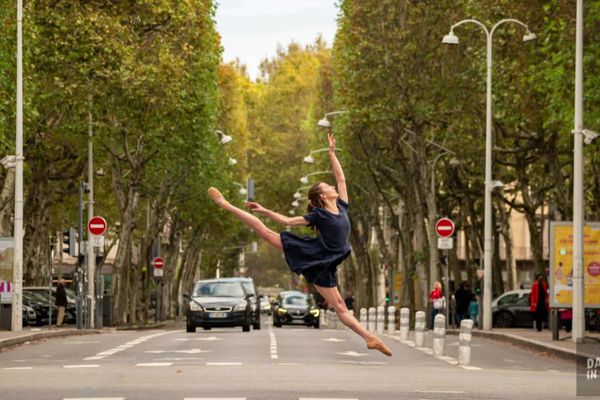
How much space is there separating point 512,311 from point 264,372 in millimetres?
38722

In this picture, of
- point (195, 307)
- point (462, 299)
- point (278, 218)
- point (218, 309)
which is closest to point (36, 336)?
point (195, 307)

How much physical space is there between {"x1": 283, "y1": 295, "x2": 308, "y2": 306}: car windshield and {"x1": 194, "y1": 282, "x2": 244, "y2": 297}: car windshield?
62.0 feet

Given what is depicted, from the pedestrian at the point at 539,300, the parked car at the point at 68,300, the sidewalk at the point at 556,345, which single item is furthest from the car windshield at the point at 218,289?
the parked car at the point at 68,300

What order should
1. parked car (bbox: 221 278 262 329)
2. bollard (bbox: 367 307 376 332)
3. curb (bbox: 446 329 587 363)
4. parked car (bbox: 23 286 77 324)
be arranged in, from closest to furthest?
curb (bbox: 446 329 587 363), parked car (bbox: 221 278 262 329), bollard (bbox: 367 307 376 332), parked car (bbox: 23 286 77 324)

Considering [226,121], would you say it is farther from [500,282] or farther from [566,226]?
[566,226]

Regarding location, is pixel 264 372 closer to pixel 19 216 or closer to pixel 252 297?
pixel 19 216

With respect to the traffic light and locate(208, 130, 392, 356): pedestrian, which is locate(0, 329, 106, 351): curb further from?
locate(208, 130, 392, 356): pedestrian

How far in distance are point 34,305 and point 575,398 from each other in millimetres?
44707

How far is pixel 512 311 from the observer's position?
6009 cm

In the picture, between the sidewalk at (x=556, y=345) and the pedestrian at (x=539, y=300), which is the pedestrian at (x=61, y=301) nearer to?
the pedestrian at (x=539, y=300)

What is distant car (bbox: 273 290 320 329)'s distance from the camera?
66.5 m

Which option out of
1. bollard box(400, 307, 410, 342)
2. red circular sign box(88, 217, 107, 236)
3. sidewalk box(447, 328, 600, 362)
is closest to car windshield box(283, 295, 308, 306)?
red circular sign box(88, 217, 107, 236)

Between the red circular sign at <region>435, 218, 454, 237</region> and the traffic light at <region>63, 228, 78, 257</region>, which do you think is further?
the red circular sign at <region>435, 218, 454, 237</region>

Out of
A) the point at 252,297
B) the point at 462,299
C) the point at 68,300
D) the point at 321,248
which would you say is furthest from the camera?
the point at 68,300
